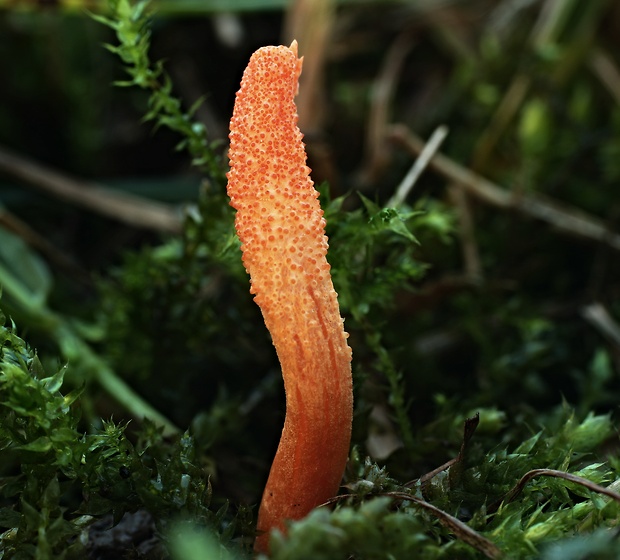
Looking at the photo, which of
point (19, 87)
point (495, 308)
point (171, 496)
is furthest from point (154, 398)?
point (19, 87)

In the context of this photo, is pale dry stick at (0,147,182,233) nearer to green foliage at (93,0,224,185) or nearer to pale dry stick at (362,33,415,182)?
pale dry stick at (362,33,415,182)

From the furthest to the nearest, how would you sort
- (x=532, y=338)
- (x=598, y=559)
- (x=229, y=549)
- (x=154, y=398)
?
(x=532, y=338) < (x=154, y=398) < (x=229, y=549) < (x=598, y=559)

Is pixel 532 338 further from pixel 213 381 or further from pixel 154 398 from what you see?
pixel 154 398

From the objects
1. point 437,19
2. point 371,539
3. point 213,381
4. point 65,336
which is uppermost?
point 437,19

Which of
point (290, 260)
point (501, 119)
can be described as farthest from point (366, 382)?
point (501, 119)

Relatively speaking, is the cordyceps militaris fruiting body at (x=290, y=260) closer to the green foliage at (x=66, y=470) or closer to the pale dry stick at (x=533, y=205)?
the green foliage at (x=66, y=470)

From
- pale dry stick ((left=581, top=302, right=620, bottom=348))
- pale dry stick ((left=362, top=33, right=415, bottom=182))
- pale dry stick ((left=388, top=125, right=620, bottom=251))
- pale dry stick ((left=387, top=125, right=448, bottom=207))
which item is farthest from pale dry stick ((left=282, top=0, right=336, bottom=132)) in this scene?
pale dry stick ((left=581, top=302, right=620, bottom=348))
